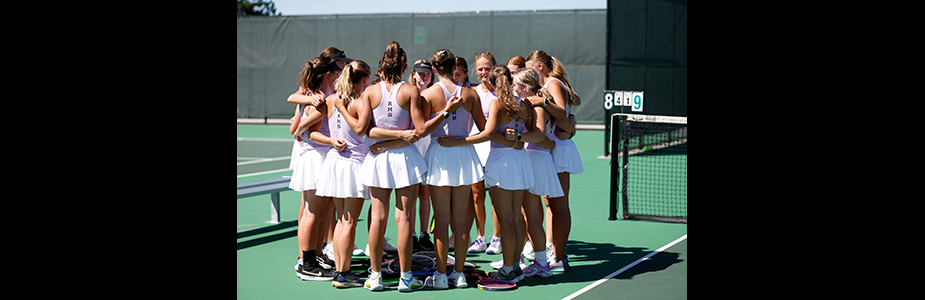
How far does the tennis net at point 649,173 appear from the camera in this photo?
26.3ft

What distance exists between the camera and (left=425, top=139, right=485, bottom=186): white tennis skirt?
486cm

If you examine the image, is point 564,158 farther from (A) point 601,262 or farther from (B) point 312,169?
(B) point 312,169

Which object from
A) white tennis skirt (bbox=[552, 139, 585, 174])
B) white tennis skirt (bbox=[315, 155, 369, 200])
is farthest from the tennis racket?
white tennis skirt (bbox=[552, 139, 585, 174])

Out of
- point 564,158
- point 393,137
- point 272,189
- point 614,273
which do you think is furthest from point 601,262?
point 272,189

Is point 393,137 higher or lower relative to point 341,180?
higher

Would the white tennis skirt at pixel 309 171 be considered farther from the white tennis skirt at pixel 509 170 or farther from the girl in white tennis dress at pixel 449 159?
the white tennis skirt at pixel 509 170

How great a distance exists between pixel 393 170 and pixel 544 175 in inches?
43.7

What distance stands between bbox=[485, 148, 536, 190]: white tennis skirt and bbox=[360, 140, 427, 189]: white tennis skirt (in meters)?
0.50

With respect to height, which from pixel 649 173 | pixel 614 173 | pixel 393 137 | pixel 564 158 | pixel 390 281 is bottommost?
pixel 390 281

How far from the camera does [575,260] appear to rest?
612cm

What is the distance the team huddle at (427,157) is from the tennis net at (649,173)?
97.5 inches

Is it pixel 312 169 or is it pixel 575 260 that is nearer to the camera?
pixel 312 169
